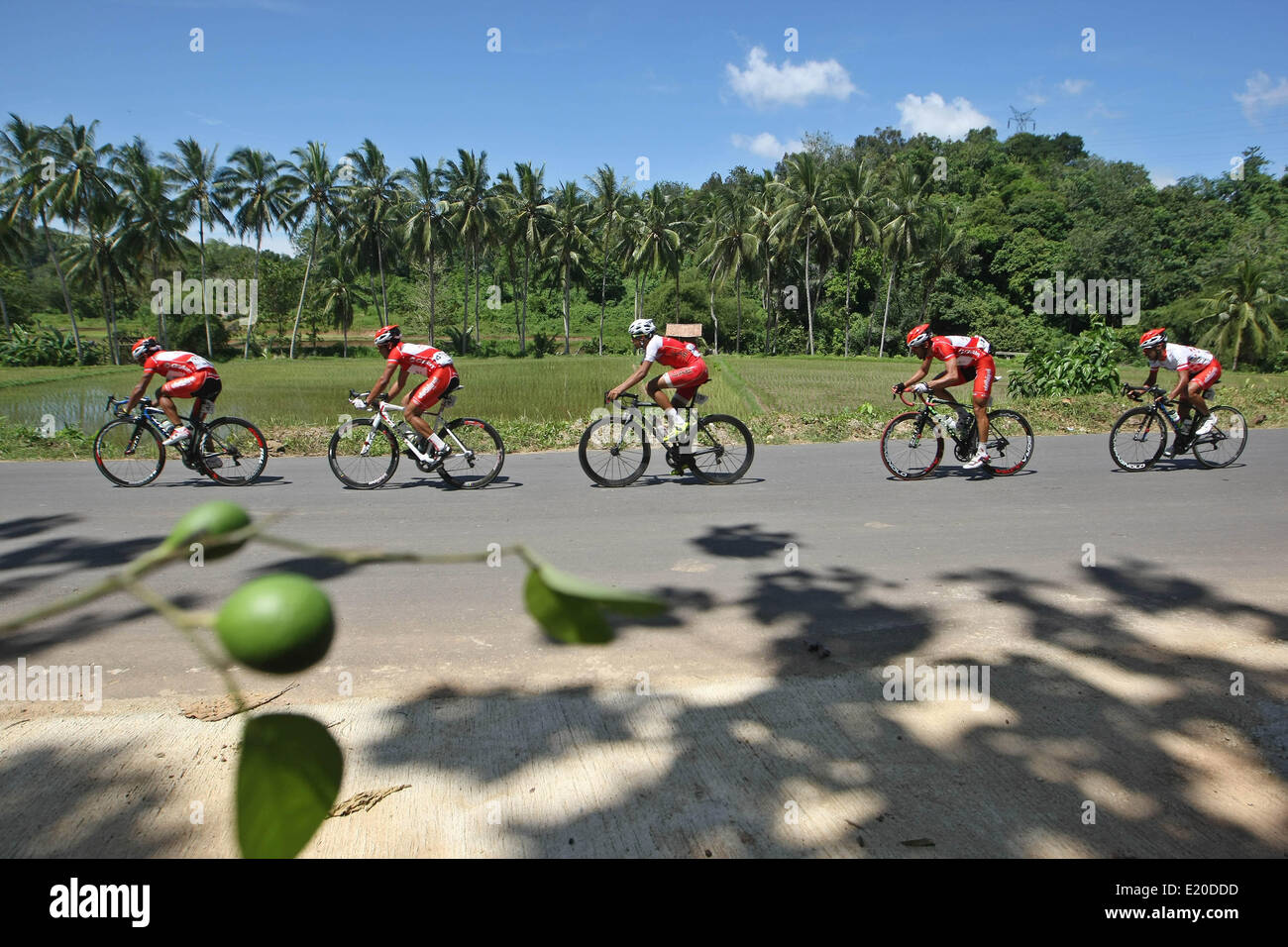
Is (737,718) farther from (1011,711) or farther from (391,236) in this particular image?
(391,236)

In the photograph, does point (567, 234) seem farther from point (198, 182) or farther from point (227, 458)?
point (227, 458)

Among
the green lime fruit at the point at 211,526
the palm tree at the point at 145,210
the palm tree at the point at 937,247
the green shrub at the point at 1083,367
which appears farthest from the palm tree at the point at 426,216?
the green lime fruit at the point at 211,526

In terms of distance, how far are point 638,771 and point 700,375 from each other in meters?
5.57

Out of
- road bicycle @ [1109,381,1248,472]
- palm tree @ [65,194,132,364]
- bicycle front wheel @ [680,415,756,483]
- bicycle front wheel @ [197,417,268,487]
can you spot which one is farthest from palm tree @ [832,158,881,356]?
bicycle front wheel @ [197,417,268,487]

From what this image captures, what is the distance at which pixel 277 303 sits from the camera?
5825cm

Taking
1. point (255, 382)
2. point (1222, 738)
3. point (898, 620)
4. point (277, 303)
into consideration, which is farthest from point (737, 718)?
point (277, 303)

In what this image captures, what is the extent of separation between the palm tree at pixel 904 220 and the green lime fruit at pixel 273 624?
2112 inches

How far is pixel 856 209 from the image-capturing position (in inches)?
1981

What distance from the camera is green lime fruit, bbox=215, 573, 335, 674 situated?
34cm

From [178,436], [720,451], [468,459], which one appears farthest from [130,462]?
[720,451]

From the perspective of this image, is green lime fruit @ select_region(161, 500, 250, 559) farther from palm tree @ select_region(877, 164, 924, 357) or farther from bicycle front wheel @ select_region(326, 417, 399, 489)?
palm tree @ select_region(877, 164, 924, 357)

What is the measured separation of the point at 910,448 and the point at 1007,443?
3.69 ft

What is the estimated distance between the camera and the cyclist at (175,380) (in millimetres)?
8078

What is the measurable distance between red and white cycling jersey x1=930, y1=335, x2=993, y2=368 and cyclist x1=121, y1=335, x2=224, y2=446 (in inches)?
278
